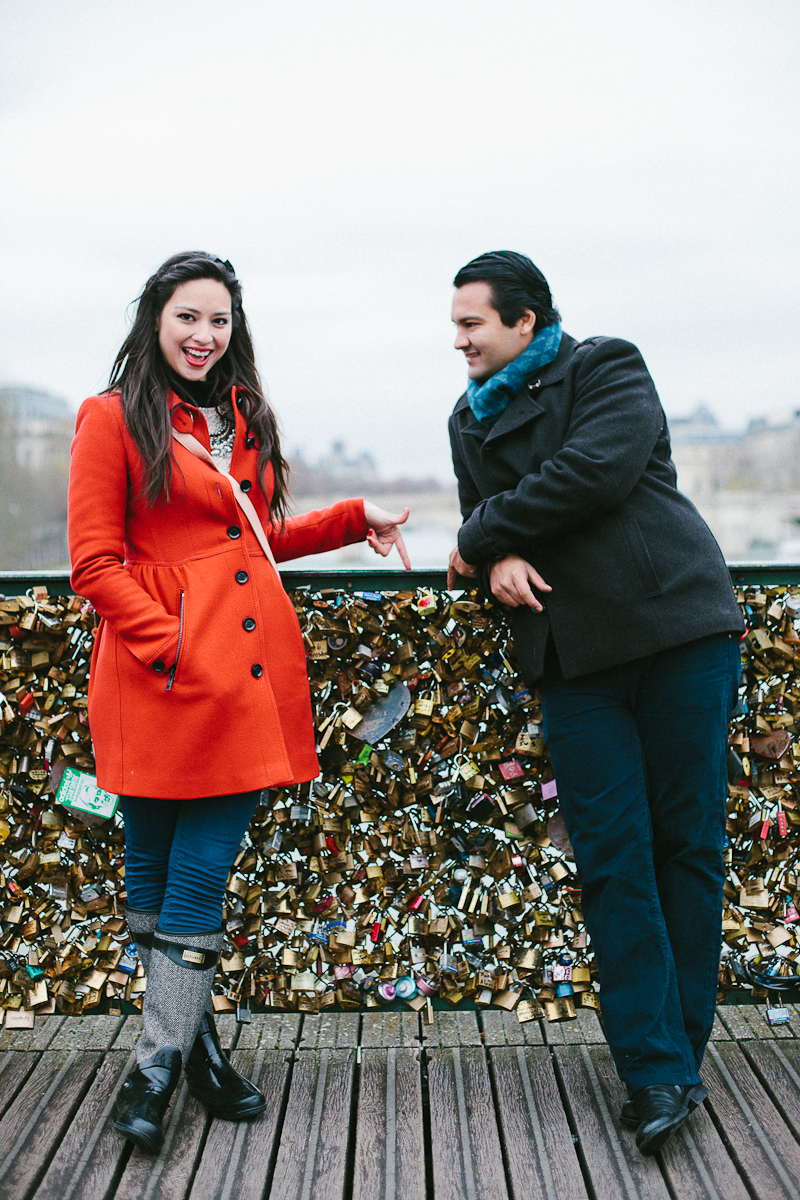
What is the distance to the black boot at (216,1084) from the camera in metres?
2.27

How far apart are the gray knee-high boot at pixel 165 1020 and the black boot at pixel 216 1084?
0.11 meters

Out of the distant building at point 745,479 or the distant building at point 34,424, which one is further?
the distant building at point 745,479

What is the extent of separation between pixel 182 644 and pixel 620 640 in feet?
2.95

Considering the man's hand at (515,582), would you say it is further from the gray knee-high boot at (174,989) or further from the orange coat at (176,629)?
the gray knee-high boot at (174,989)

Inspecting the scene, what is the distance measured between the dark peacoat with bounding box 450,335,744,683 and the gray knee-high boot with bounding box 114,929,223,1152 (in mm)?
939

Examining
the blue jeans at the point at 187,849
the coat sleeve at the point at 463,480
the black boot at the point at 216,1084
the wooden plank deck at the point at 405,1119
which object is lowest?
the wooden plank deck at the point at 405,1119

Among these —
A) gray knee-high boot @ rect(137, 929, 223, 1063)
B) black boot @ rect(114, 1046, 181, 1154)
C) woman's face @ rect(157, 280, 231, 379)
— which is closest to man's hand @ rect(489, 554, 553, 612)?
woman's face @ rect(157, 280, 231, 379)

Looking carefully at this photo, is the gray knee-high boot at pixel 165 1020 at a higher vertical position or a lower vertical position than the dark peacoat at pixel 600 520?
lower

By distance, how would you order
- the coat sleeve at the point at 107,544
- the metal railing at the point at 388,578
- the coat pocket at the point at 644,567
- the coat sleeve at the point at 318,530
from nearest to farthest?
1. the coat sleeve at the point at 107,544
2. the coat pocket at the point at 644,567
3. the coat sleeve at the point at 318,530
4. the metal railing at the point at 388,578

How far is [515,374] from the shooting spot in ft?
7.47

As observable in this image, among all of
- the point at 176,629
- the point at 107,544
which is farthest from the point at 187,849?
the point at 107,544

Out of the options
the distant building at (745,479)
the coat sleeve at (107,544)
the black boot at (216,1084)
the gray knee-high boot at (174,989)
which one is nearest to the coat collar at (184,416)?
the coat sleeve at (107,544)

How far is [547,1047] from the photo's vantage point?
8.44 ft

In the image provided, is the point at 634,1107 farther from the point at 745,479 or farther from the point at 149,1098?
the point at 745,479
